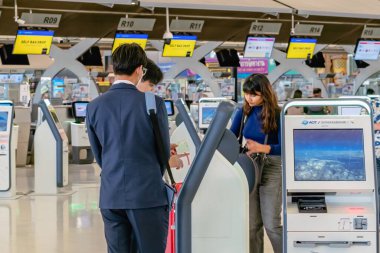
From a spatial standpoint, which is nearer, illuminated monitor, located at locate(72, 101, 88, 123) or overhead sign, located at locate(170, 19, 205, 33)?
illuminated monitor, located at locate(72, 101, 88, 123)

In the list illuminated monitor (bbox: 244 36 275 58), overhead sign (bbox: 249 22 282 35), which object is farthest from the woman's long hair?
illuminated monitor (bbox: 244 36 275 58)

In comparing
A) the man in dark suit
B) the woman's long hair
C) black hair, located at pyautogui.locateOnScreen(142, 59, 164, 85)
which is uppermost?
black hair, located at pyautogui.locateOnScreen(142, 59, 164, 85)

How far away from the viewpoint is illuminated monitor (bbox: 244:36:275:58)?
17.5 meters

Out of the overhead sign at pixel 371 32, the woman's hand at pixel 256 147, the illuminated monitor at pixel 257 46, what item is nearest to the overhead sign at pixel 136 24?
the illuminated monitor at pixel 257 46

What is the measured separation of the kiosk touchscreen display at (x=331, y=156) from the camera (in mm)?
4410

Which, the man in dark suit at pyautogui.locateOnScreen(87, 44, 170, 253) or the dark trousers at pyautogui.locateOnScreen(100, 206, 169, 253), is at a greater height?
the man in dark suit at pyautogui.locateOnScreen(87, 44, 170, 253)

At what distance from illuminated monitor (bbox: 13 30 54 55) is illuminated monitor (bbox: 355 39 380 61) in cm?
774

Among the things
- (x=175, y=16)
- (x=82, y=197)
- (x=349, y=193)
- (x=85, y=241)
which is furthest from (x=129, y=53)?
(x=175, y=16)

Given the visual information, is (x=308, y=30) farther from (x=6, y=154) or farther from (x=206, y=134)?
(x=206, y=134)

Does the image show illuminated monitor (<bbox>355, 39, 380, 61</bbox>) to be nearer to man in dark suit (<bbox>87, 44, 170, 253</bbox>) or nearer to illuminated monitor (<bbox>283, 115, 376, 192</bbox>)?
illuminated monitor (<bbox>283, 115, 376, 192</bbox>)

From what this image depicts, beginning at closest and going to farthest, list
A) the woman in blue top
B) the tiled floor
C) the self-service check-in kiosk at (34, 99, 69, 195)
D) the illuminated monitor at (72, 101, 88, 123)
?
the woman in blue top → the tiled floor → the self-service check-in kiosk at (34, 99, 69, 195) → the illuminated monitor at (72, 101, 88, 123)

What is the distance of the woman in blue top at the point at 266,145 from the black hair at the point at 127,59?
4.73ft

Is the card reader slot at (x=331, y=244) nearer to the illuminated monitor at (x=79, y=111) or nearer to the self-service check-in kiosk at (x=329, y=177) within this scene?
the self-service check-in kiosk at (x=329, y=177)

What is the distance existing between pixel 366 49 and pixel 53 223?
12.5 metres
